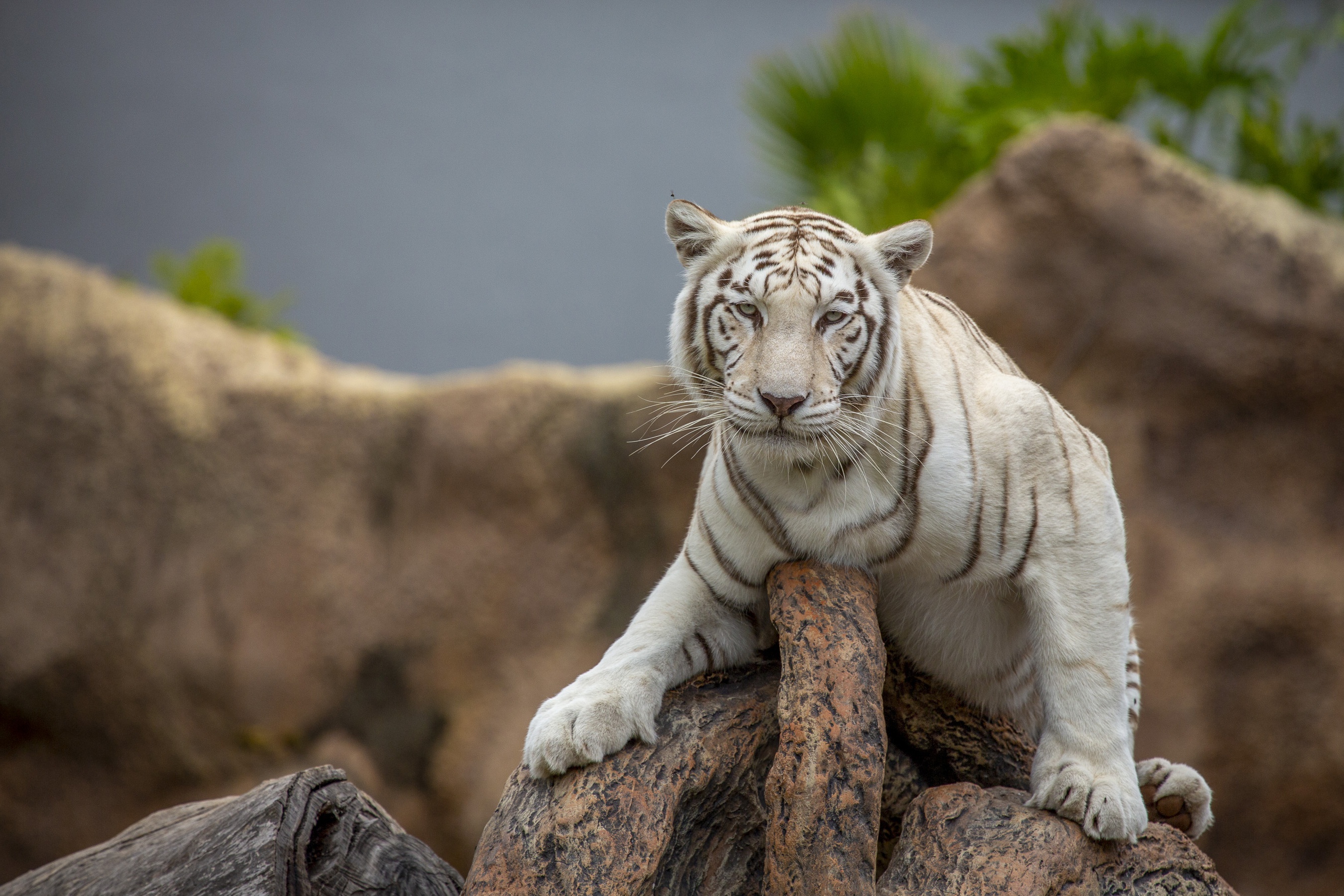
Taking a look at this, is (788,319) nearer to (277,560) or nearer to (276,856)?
(276,856)

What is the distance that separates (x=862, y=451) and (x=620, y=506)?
13.7 ft

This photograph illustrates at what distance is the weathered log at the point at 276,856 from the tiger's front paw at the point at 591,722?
1.37ft

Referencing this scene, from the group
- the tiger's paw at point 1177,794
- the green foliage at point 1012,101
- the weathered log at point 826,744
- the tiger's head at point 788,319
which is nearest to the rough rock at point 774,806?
the weathered log at point 826,744

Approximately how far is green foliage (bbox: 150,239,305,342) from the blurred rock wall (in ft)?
2.60

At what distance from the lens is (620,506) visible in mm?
6332

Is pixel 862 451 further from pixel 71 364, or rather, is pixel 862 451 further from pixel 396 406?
pixel 71 364

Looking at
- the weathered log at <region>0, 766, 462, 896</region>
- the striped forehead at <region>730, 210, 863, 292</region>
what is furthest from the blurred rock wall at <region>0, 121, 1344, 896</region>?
the weathered log at <region>0, 766, 462, 896</region>

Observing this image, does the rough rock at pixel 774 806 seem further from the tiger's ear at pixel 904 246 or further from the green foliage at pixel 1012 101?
the green foliage at pixel 1012 101

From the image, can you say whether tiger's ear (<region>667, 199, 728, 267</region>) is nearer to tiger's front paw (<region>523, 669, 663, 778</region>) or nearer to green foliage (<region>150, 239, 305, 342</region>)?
tiger's front paw (<region>523, 669, 663, 778</region>)

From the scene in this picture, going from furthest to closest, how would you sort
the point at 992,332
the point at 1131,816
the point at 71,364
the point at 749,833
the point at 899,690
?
the point at 71,364 → the point at 992,332 → the point at 899,690 → the point at 749,833 → the point at 1131,816

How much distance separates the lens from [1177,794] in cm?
262

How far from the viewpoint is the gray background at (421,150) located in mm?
7809

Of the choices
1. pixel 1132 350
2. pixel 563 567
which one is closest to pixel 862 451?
pixel 1132 350

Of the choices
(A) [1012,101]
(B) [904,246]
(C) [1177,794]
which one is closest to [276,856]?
(B) [904,246]
